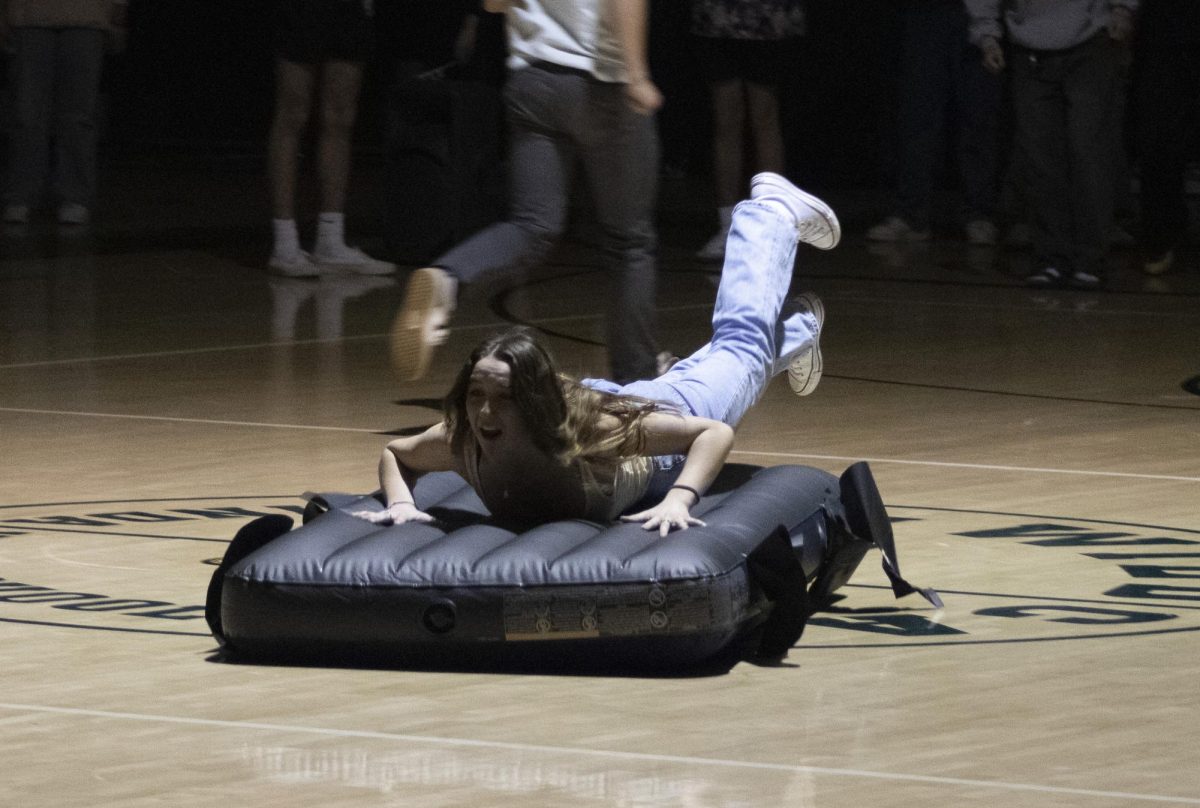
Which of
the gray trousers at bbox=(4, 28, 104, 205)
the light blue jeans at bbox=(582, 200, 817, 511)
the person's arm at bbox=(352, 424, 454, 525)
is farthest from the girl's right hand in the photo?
the gray trousers at bbox=(4, 28, 104, 205)

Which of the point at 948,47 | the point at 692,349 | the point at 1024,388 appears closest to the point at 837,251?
the point at 948,47

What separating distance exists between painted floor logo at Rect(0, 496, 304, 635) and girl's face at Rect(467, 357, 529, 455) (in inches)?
23.1

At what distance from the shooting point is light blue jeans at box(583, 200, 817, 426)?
4930mm

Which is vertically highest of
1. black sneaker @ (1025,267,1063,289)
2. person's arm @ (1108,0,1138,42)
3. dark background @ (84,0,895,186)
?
person's arm @ (1108,0,1138,42)

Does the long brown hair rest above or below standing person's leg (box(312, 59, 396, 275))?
above

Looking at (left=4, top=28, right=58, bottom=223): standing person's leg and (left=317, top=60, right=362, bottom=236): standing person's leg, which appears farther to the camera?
(left=4, top=28, right=58, bottom=223): standing person's leg

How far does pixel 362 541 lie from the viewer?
395 cm

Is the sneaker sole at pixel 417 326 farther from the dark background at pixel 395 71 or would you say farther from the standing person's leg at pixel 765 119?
the dark background at pixel 395 71

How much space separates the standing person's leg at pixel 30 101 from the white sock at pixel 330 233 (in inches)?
91.8

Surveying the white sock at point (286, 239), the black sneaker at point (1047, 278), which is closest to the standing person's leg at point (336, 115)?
the white sock at point (286, 239)

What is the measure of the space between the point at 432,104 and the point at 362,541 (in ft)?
23.3

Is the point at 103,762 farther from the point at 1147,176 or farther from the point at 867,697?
the point at 1147,176

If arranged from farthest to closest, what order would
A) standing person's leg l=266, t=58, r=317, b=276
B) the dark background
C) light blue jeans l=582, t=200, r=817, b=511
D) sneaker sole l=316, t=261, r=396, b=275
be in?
1. the dark background
2. sneaker sole l=316, t=261, r=396, b=275
3. standing person's leg l=266, t=58, r=317, b=276
4. light blue jeans l=582, t=200, r=817, b=511

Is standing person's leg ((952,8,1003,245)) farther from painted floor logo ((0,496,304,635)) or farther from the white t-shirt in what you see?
painted floor logo ((0,496,304,635))
